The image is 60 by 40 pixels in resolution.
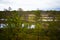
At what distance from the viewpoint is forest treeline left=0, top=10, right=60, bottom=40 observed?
4.09 m

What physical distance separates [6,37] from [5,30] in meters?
0.15

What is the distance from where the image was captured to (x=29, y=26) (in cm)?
414

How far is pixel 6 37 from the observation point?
13.5 ft

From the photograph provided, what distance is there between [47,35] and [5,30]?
89 centimetres

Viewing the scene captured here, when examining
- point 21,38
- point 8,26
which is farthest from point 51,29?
point 8,26

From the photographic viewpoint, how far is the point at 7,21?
13.7 ft

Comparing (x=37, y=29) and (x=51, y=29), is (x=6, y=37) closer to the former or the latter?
(x=37, y=29)

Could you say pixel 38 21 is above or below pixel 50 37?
above

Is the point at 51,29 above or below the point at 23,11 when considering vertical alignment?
below

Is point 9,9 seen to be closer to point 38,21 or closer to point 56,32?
point 38,21

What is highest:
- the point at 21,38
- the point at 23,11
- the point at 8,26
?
the point at 23,11

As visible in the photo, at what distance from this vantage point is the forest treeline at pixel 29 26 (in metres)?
4.09

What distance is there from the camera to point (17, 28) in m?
4.15

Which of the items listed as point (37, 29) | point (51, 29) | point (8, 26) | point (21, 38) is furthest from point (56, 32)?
point (8, 26)
